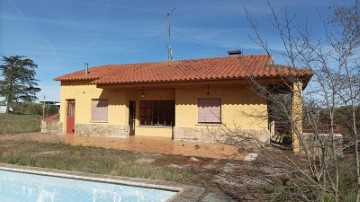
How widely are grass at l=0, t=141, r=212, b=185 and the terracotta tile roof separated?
5777mm

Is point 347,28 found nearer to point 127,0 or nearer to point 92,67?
point 127,0

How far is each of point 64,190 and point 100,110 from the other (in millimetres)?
13457

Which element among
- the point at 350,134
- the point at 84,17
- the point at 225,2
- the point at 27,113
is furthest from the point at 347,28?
the point at 27,113

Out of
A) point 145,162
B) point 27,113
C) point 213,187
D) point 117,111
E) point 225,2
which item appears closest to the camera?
point 213,187

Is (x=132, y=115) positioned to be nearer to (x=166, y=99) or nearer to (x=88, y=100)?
(x=166, y=99)

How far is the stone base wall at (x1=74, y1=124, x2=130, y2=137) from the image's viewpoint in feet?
66.0

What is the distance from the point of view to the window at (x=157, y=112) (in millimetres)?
20328

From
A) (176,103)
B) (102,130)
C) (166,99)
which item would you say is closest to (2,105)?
(102,130)

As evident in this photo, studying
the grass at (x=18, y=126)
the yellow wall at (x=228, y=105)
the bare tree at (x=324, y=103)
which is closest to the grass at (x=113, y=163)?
the bare tree at (x=324, y=103)

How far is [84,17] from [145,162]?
36.4 ft

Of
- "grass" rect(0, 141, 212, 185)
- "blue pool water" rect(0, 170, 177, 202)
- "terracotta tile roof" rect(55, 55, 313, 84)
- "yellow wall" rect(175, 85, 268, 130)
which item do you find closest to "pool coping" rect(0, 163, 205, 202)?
"blue pool water" rect(0, 170, 177, 202)

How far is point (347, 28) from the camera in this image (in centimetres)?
485

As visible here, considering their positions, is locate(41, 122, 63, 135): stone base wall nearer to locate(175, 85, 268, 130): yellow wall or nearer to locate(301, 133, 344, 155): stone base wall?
locate(175, 85, 268, 130): yellow wall

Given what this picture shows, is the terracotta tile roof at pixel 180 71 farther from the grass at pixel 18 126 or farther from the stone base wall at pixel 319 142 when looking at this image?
the stone base wall at pixel 319 142
